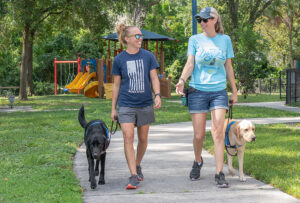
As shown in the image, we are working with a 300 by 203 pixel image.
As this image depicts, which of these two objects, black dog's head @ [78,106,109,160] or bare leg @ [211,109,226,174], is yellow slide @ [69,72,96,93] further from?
bare leg @ [211,109,226,174]

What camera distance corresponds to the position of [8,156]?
807cm

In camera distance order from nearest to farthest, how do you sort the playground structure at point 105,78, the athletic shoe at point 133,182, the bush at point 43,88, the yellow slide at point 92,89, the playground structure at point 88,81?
the athletic shoe at point 133,182, the playground structure at point 105,78, the playground structure at point 88,81, the yellow slide at point 92,89, the bush at point 43,88

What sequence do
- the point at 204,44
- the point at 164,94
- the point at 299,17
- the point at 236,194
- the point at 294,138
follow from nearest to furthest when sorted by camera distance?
1. the point at 236,194
2. the point at 204,44
3. the point at 294,138
4. the point at 164,94
5. the point at 299,17

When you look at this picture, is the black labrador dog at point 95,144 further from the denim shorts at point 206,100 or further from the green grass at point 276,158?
the green grass at point 276,158

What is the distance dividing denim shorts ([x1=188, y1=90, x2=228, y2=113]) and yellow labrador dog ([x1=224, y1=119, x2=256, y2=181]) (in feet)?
1.06

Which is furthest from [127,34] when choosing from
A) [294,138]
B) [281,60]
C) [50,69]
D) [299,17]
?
[281,60]

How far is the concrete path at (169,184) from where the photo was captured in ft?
17.1

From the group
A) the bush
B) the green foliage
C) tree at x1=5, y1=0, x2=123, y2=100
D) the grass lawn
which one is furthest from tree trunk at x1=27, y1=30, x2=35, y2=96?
the grass lawn

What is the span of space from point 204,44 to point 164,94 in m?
22.0

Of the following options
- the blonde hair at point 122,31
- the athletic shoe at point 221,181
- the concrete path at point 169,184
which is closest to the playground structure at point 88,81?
the concrete path at point 169,184

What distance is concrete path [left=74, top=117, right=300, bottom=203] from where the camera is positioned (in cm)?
520

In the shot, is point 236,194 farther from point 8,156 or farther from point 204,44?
point 8,156

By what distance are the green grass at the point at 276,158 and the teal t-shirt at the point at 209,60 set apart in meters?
1.35

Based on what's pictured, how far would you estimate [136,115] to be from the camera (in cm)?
584
